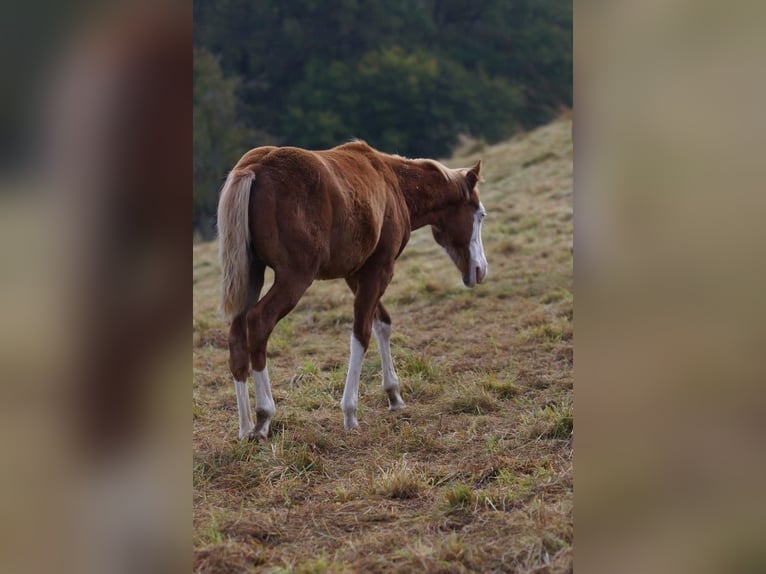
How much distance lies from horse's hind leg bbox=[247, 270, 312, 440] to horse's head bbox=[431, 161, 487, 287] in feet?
6.27

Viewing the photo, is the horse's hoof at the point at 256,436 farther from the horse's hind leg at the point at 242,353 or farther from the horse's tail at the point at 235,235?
the horse's tail at the point at 235,235

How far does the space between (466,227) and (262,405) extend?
2.43m

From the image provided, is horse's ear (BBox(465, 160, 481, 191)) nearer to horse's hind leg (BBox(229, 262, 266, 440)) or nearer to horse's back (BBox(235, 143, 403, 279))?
horse's back (BBox(235, 143, 403, 279))

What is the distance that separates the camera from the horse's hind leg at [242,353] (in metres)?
4.59

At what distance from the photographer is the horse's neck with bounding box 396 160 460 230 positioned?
236 inches

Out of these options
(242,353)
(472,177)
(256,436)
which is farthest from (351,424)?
(472,177)

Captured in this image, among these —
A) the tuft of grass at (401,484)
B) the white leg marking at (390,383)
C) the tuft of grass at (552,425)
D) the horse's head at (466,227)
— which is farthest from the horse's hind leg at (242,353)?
the horse's head at (466,227)

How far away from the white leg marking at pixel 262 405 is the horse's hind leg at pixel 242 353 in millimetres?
57

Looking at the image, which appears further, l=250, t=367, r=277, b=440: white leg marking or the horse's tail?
l=250, t=367, r=277, b=440: white leg marking

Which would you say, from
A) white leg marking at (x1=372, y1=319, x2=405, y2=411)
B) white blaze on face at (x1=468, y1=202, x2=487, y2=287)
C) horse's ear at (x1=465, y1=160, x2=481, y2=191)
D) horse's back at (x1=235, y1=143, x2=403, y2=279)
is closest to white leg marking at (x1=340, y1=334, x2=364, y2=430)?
white leg marking at (x1=372, y1=319, x2=405, y2=411)
